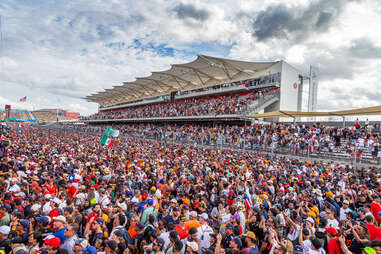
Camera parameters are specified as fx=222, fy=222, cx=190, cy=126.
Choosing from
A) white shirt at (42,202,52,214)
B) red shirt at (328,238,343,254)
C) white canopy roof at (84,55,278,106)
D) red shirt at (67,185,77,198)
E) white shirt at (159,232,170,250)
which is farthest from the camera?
white canopy roof at (84,55,278,106)

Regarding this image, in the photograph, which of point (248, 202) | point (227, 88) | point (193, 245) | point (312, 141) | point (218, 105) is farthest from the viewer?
point (227, 88)

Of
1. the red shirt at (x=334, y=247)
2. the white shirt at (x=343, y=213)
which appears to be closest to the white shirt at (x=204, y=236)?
the red shirt at (x=334, y=247)

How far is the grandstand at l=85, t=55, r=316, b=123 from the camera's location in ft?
90.6

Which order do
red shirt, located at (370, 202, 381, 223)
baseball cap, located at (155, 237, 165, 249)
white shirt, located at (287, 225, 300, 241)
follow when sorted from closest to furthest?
1. baseball cap, located at (155, 237, 165, 249)
2. white shirt, located at (287, 225, 300, 241)
3. red shirt, located at (370, 202, 381, 223)

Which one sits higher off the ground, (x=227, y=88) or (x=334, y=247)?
(x=227, y=88)

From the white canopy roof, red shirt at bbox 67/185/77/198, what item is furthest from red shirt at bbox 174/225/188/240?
the white canopy roof

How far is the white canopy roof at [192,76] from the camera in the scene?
30356 mm

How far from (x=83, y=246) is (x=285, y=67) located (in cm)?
2992

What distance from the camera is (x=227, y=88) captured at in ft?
105

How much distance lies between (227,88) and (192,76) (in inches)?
360

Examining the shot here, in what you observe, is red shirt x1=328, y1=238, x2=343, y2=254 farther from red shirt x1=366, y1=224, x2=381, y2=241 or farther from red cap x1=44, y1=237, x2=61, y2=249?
red cap x1=44, y1=237, x2=61, y2=249

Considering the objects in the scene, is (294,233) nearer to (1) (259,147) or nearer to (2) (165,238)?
(2) (165,238)

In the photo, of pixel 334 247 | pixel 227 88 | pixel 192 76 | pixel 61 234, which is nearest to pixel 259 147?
pixel 334 247

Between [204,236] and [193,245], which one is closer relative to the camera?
[193,245]
